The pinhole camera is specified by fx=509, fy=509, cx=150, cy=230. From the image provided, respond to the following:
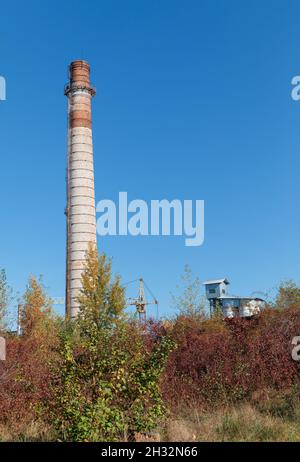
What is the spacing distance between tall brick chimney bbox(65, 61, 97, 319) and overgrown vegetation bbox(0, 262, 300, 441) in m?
15.3

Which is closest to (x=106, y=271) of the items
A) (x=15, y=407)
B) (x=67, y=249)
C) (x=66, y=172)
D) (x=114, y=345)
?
(x=67, y=249)

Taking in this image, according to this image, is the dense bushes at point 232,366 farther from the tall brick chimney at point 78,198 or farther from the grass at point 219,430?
the tall brick chimney at point 78,198

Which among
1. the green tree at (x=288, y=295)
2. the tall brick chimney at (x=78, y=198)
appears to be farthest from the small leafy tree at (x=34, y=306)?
the green tree at (x=288, y=295)

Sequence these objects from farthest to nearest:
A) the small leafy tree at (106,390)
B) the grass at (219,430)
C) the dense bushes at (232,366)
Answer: the dense bushes at (232,366), the grass at (219,430), the small leafy tree at (106,390)

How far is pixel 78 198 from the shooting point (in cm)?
3550

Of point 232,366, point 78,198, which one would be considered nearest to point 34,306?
point 78,198

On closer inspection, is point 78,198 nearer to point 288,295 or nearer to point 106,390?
point 288,295

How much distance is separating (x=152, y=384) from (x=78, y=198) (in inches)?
1126

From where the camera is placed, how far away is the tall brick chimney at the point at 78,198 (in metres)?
34.9

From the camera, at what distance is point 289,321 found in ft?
52.7

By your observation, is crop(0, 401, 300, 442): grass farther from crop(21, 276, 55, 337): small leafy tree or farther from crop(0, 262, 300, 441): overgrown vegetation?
crop(21, 276, 55, 337): small leafy tree

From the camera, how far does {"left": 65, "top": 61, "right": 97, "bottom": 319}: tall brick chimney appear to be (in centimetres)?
3488

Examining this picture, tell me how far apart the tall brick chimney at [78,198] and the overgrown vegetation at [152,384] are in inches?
604
